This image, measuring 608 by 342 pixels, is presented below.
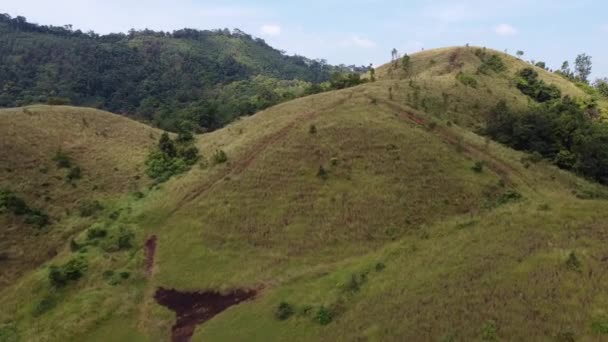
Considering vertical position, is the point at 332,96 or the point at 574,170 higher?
the point at 332,96

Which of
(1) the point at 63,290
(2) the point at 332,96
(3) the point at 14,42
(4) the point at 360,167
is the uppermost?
(3) the point at 14,42

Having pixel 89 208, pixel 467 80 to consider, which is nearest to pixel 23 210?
pixel 89 208

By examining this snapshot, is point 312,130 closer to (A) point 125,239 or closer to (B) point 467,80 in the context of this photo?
(A) point 125,239

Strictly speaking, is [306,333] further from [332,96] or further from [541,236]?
[332,96]

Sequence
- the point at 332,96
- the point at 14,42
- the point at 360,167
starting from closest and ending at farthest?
1. the point at 360,167
2. the point at 332,96
3. the point at 14,42

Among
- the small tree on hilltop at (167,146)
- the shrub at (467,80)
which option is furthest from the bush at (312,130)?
the shrub at (467,80)

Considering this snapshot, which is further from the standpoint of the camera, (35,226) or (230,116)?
(230,116)

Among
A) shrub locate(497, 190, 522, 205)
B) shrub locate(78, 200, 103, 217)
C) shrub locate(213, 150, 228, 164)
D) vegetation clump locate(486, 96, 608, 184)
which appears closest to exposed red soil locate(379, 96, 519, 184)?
shrub locate(497, 190, 522, 205)

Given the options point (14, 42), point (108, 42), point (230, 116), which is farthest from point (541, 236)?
point (108, 42)

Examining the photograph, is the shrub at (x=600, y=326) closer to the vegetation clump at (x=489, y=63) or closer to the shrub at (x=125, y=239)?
the shrub at (x=125, y=239)
